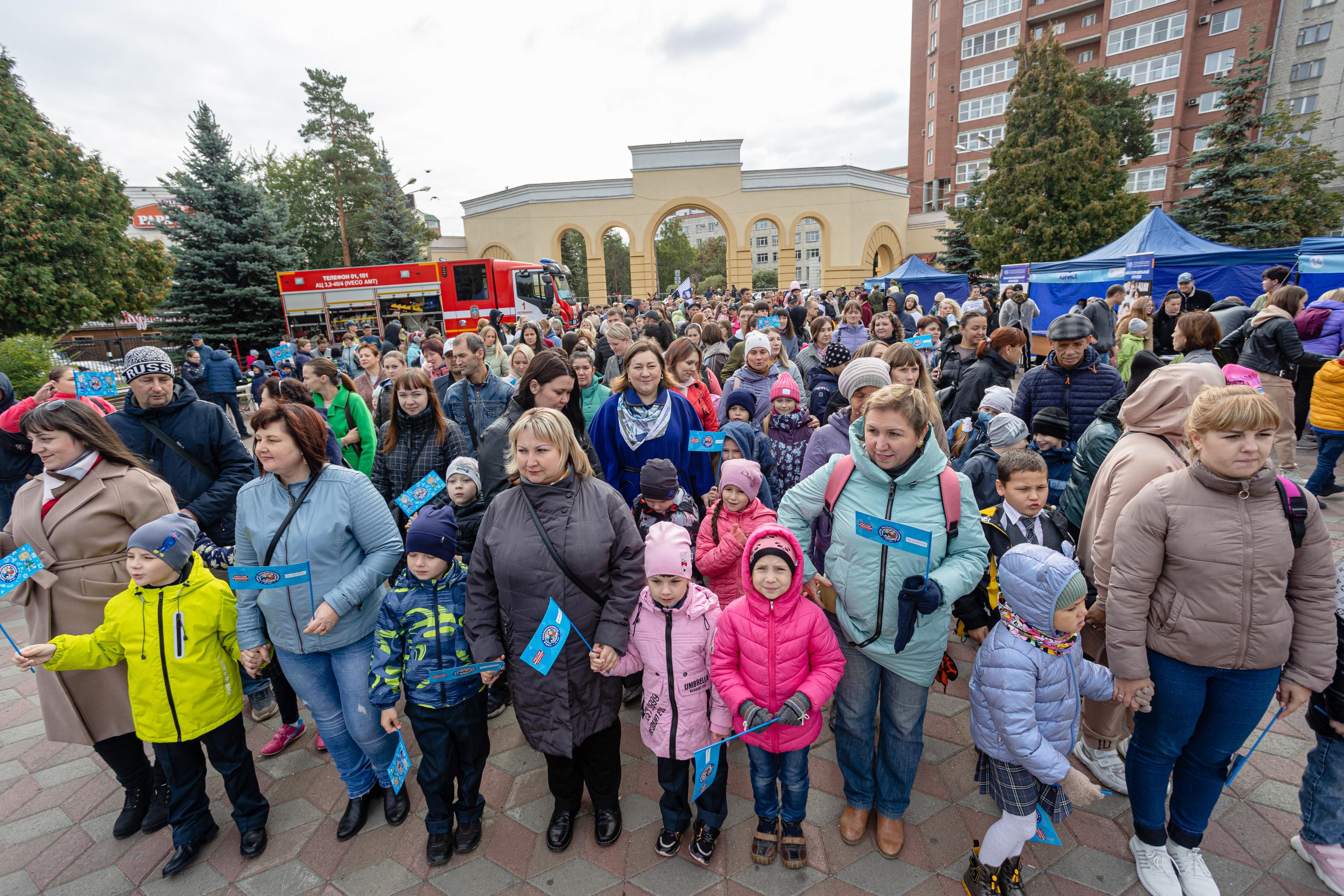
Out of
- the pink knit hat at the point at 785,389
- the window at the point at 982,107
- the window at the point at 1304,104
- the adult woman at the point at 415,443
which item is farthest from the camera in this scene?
the window at the point at 982,107

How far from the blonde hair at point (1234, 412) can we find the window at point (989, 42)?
169 ft

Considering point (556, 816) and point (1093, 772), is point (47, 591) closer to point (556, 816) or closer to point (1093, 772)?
point (556, 816)

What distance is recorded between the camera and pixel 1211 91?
3675cm

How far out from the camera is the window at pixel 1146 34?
36781 millimetres

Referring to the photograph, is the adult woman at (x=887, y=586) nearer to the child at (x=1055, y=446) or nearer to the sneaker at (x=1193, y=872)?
the sneaker at (x=1193, y=872)

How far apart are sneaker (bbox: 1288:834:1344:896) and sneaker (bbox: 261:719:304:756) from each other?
5.06 m

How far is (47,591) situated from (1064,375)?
622 cm

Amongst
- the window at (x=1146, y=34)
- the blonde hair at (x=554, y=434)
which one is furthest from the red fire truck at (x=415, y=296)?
the window at (x=1146, y=34)

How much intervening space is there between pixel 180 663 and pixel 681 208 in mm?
36030

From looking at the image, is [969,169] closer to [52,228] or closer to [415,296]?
[415,296]

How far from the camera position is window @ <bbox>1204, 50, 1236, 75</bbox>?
117ft

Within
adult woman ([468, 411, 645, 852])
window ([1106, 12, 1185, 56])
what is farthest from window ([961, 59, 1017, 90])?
adult woman ([468, 411, 645, 852])

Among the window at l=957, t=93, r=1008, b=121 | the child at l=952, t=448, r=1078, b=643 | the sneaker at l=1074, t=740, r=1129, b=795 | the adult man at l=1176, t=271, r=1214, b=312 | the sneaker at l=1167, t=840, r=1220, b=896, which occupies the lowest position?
the sneaker at l=1074, t=740, r=1129, b=795

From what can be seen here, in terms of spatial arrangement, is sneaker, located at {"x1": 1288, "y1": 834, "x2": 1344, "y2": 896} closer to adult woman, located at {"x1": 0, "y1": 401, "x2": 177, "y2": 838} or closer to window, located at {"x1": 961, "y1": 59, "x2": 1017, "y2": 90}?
Result: adult woman, located at {"x1": 0, "y1": 401, "x2": 177, "y2": 838}
